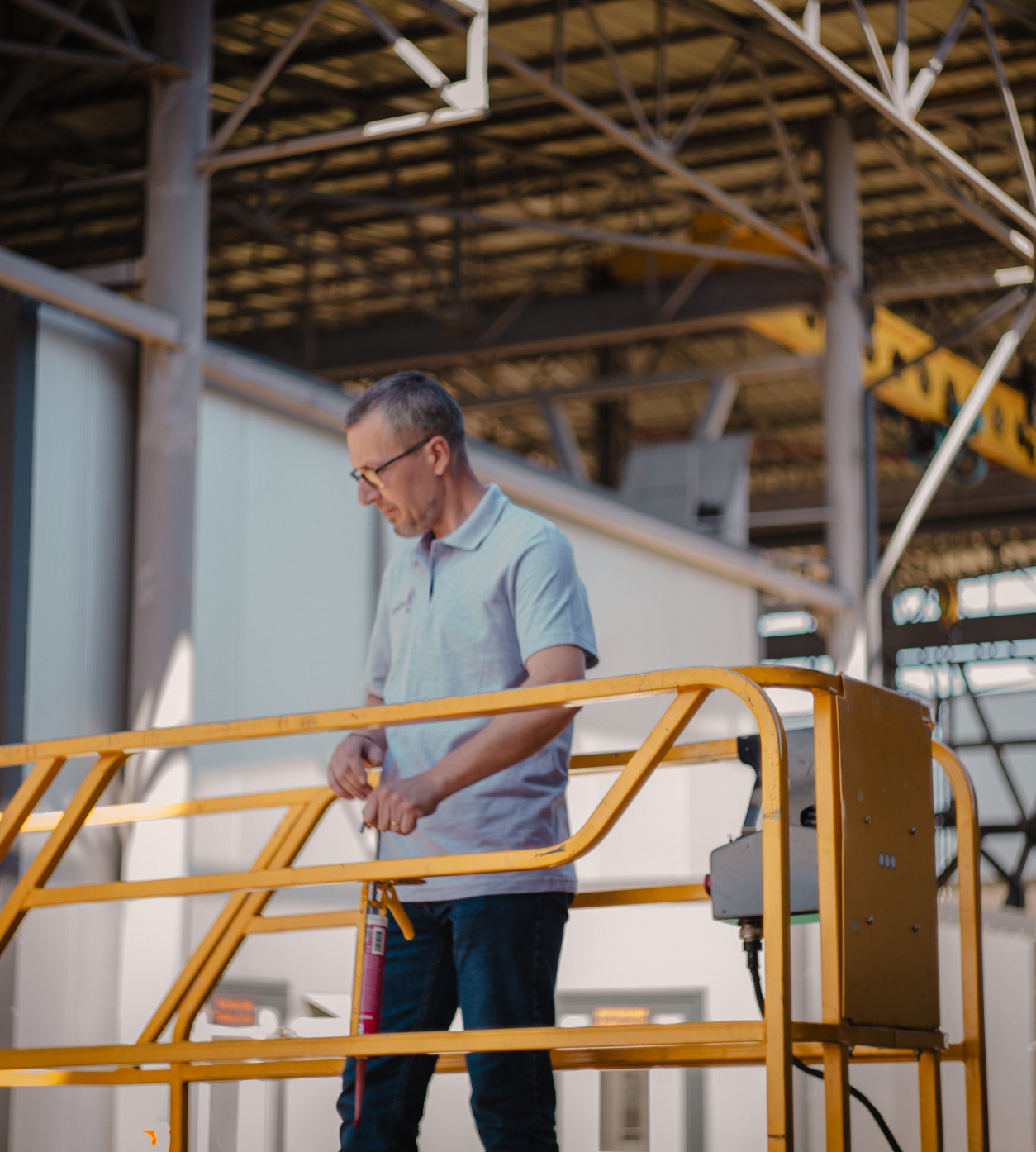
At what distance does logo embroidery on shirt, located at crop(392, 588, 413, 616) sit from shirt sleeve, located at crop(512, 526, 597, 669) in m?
0.32

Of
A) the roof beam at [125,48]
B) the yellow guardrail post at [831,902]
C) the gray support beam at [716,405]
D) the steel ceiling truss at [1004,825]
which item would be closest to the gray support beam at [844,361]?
the gray support beam at [716,405]

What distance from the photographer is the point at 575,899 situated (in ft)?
12.7

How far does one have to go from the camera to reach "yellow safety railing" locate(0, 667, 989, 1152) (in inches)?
115

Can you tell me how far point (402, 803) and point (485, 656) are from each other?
0.45 meters

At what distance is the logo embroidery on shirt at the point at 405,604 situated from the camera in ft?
12.3

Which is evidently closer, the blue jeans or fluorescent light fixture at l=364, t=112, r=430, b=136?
the blue jeans

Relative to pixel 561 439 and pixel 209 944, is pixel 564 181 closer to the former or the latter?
pixel 561 439

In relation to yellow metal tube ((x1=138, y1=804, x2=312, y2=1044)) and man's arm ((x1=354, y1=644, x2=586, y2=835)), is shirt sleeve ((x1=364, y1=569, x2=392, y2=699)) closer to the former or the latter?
yellow metal tube ((x1=138, y1=804, x2=312, y2=1044))

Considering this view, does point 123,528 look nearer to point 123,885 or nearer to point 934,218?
point 123,885

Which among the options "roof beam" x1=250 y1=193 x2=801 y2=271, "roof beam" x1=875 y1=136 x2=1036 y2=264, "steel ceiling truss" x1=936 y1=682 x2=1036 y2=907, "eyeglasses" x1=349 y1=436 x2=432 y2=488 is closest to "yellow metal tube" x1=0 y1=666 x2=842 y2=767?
"eyeglasses" x1=349 y1=436 x2=432 y2=488

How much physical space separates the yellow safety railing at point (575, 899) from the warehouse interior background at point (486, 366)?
2.94 m

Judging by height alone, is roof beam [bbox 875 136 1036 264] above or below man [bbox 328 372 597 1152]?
above

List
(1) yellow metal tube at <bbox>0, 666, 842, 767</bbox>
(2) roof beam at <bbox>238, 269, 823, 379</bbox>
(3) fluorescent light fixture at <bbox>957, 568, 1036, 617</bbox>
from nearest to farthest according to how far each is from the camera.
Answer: (1) yellow metal tube at <bbox>0, 666, 842, 767</bbox>
(2) roof beam at <bbox>238, 269, 823, 379</bbox>
(3) fluorescent light fixture at <bbox>957, 568, 1036, 617</bbox>

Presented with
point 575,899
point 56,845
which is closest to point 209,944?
point 56,845
